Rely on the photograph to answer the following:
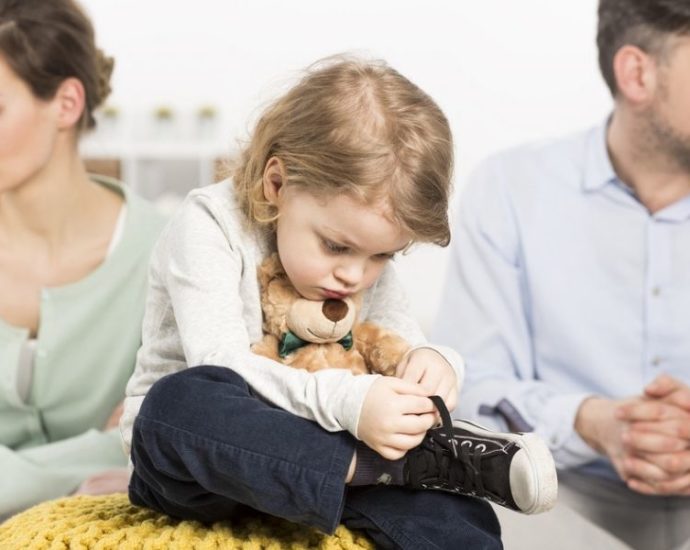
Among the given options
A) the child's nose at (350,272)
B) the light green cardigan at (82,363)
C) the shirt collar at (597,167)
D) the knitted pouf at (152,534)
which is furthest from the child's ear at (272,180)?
the shirt collar at (597,167)

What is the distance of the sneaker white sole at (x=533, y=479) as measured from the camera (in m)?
0.96

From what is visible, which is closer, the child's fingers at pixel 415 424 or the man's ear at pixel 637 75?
the child's fingers at pixel 415 424

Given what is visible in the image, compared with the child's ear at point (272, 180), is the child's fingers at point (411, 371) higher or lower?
lower

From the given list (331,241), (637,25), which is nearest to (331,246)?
(331,241)


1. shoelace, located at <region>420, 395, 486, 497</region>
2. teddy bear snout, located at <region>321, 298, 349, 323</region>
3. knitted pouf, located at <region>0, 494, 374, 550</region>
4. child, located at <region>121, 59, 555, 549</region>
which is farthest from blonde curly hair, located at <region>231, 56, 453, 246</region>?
knitted pouf, located at <region>0, 494, 374, 550</region>

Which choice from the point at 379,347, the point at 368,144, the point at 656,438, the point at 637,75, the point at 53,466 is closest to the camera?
the point at 368,144

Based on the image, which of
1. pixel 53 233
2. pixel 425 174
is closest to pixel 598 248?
pixel 425 174

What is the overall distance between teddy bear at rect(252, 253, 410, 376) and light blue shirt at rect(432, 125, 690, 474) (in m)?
0.55

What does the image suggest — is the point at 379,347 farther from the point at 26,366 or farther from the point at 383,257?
the point at 26,366

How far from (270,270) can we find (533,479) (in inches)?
14.8

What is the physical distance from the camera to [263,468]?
3.12 feet

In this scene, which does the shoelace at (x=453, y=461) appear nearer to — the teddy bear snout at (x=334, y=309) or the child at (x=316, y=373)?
the child at (x=316, y=373)

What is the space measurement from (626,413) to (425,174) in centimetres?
60

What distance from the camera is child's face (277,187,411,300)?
3.44 ft
